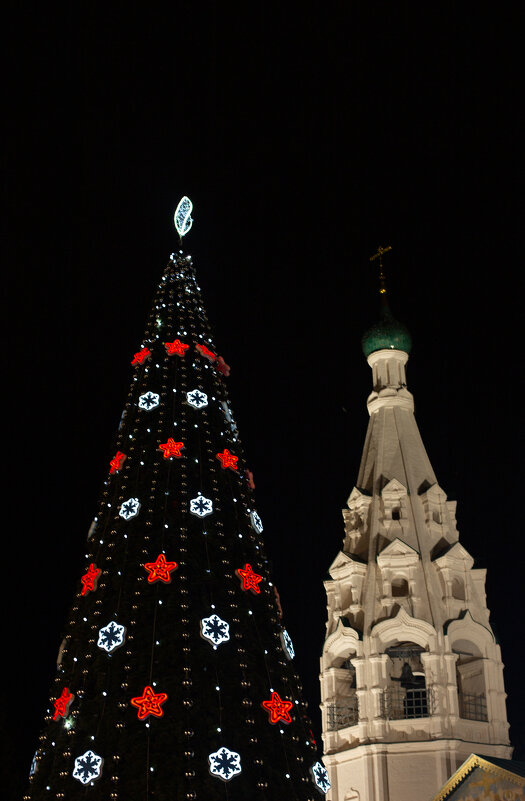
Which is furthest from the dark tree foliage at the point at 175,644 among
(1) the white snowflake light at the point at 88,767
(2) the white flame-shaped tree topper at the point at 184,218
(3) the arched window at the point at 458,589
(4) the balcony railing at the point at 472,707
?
(3) the arched window at the point at 458,589

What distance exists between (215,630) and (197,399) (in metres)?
3.04

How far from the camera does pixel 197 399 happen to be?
38.4ft

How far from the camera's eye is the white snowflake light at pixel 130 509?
1066 centimetres

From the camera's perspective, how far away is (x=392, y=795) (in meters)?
25.2

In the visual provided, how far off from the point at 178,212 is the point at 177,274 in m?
1.34

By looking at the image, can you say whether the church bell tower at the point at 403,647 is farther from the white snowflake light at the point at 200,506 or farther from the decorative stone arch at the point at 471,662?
the white snowflake light at the point at 200,506

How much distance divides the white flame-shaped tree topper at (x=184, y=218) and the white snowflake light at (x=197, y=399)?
3.29m

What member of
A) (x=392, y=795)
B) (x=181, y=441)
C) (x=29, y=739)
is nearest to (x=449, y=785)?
(x=392, y=795)

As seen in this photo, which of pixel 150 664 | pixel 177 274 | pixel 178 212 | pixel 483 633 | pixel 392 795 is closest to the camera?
pixel 150 664

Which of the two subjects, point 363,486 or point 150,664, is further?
point 363,486

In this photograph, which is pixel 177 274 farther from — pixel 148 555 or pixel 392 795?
pixel 392 795

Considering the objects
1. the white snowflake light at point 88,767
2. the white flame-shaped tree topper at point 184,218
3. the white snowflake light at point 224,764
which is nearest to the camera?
the white snowflake light at point 224,764

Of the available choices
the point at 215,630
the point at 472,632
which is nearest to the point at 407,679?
the point at 472,632

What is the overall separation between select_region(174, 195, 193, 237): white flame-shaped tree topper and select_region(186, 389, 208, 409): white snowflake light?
3.29 metres
